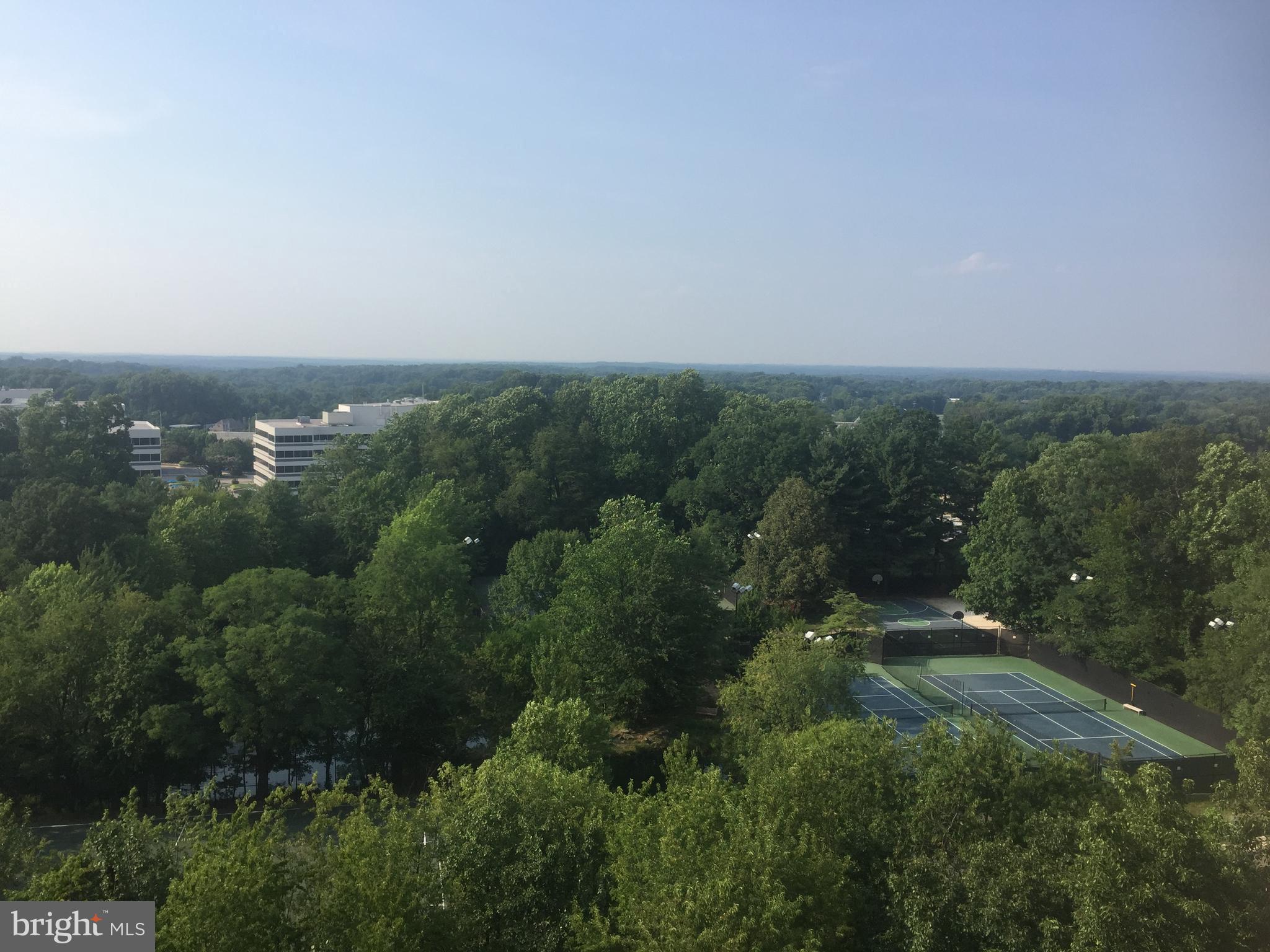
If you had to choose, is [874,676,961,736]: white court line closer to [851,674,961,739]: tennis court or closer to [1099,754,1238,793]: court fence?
[851,674,961,739]: tennis court

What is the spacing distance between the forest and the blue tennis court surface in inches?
74.2

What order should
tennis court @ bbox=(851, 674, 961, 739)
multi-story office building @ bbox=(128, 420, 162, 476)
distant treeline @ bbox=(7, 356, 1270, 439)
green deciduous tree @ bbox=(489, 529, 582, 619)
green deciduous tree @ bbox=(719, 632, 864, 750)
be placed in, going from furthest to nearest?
multi-story office building @ bbox=(128, 420, 162, 476) → distant treeline @ bbox=(7, 356, 1270, 439) → green deciduous tree @ bbox=(489, 529, 582, 619) → tennis court @ bbox=(851, 674, 961, 739) → green deciduous tree @ bbox=(719, 632, 864, 750)

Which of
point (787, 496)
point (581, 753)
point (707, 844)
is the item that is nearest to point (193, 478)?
point (787, 496)

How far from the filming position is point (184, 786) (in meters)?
18.3

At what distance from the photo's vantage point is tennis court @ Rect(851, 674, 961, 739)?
2161 centimetres

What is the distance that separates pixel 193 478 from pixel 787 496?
2204 inches

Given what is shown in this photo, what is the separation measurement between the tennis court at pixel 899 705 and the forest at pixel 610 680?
147 cm

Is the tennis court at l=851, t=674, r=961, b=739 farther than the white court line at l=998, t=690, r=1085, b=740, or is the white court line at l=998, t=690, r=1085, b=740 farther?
the white court line at l=998, t=690, r=1085, b=740

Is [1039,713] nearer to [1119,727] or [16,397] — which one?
[1119,727]

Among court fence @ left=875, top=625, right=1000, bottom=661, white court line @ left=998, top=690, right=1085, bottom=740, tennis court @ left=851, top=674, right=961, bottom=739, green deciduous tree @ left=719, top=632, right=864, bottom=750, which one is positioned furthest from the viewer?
court fence @ left=875, top=625, right=1000, bottom=661

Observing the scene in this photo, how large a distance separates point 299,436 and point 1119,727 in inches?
2415

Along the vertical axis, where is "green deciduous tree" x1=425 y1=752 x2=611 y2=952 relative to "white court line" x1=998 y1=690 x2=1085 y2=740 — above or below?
above

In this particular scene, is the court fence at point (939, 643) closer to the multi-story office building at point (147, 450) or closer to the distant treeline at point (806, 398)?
the distant treeline at point (806, 398)

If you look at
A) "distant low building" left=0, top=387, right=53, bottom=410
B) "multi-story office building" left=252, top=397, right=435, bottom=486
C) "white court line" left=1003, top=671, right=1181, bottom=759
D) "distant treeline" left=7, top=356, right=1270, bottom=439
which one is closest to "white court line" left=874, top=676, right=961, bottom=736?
"white court line" left=1003, top=671, right=1181, bottom=759
